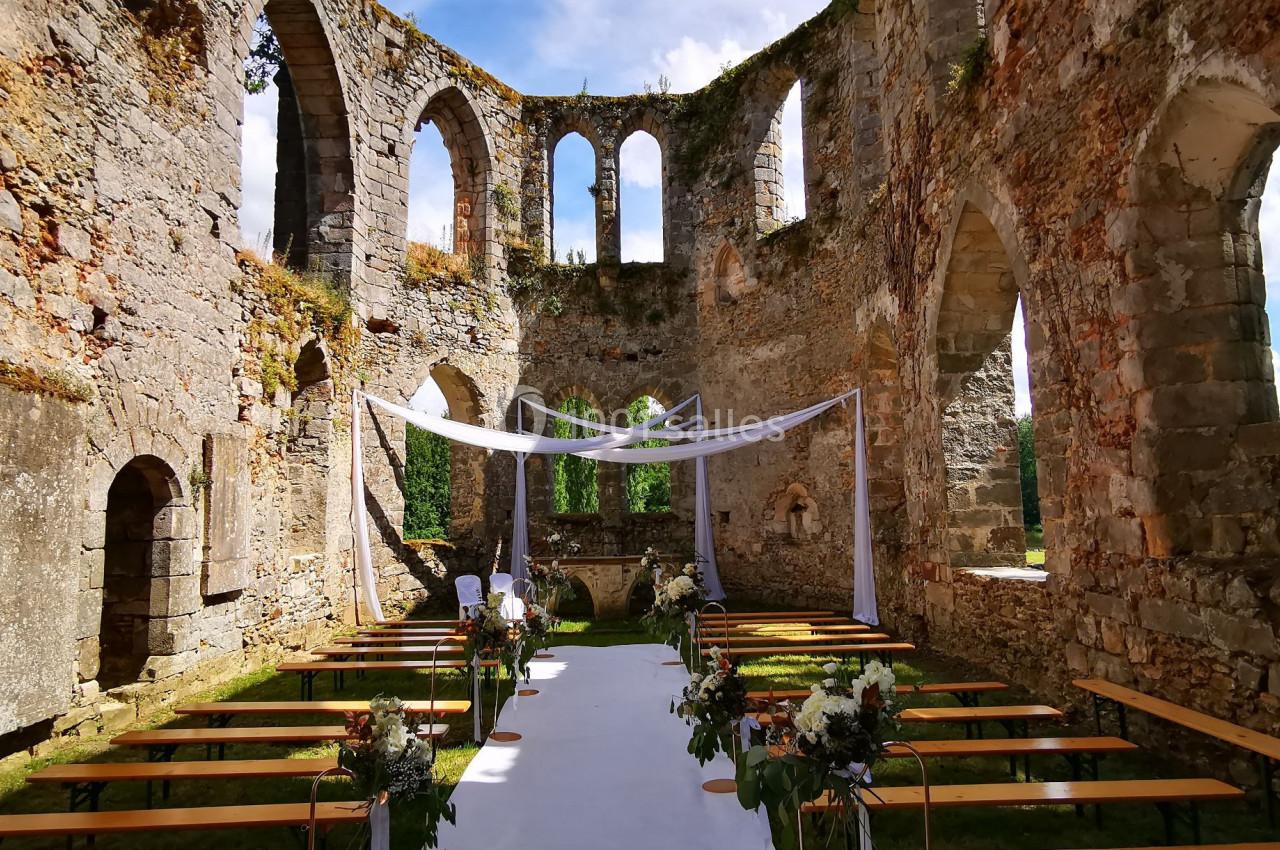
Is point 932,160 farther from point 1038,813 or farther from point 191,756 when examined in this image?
point 191,756

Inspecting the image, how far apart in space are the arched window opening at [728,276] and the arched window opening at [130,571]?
7.96 meters

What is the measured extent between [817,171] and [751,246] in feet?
4.77

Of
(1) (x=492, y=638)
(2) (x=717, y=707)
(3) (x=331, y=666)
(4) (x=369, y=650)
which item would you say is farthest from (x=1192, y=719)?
(4) (x=369, y=650)

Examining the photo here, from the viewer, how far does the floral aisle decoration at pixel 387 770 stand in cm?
252

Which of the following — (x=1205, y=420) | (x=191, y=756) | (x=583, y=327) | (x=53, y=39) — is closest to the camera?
(x=1205, y=420)

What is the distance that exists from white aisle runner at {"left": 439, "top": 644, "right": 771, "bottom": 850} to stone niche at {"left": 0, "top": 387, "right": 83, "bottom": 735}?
2.48m

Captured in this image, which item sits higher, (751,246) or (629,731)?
(751,246)

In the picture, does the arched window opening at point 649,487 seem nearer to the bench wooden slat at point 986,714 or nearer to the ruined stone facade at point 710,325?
the ruined stone facade at point 710,325

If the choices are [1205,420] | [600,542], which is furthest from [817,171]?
[1205,420]

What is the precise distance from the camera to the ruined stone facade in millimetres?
4148

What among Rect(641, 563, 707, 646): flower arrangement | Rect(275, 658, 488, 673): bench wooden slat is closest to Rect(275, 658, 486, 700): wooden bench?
Rect(275, 658, 488, 673): bench wooden slat

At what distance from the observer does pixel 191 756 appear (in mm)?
4625

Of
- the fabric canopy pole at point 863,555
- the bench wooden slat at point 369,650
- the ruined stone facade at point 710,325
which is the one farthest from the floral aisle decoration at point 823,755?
the fabric canopy pole at point 863,555

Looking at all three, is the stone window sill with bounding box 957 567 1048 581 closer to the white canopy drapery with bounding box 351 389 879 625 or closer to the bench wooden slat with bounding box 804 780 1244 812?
the white canopy drapery with bounding box 351 389 879 625
